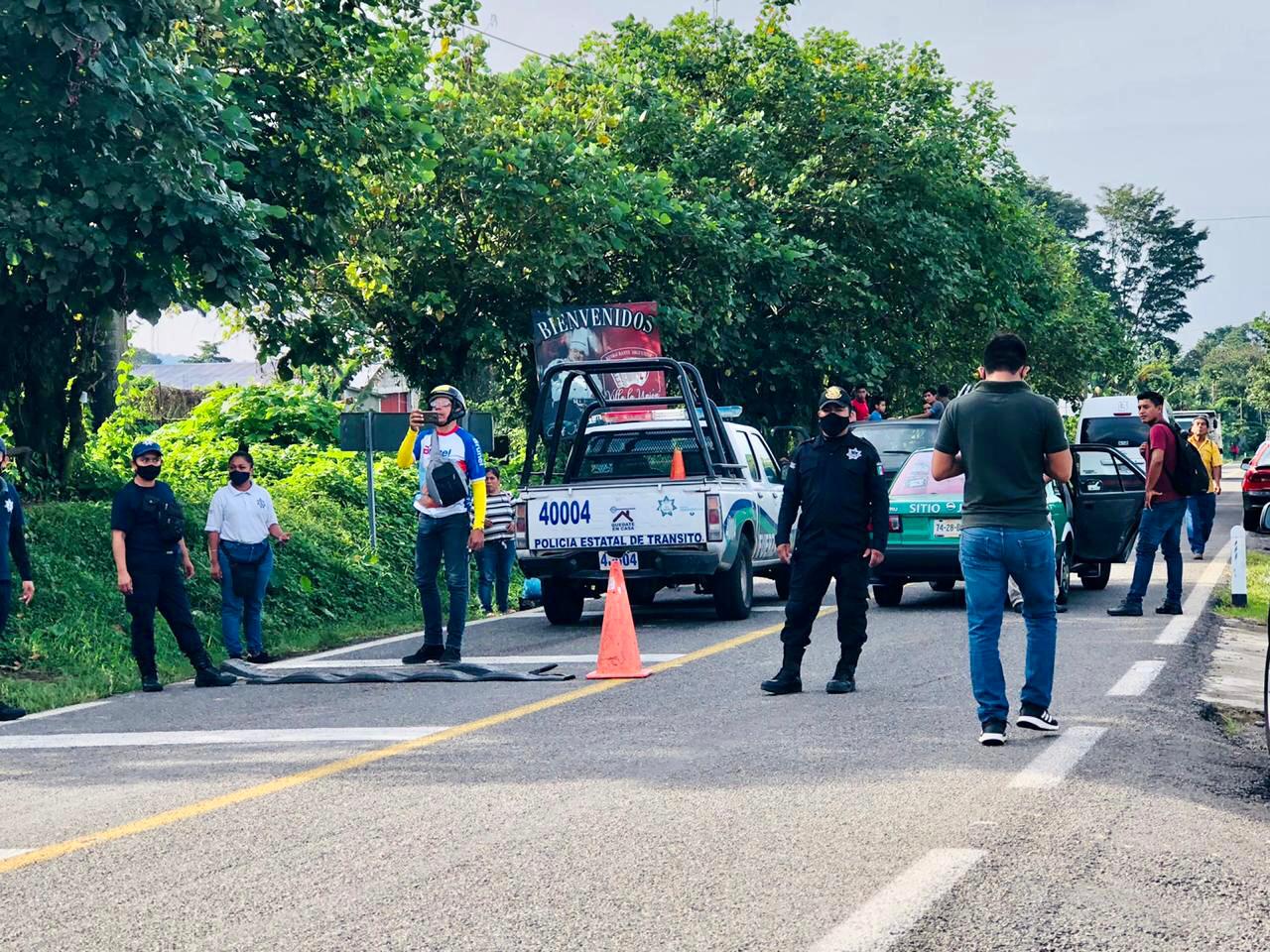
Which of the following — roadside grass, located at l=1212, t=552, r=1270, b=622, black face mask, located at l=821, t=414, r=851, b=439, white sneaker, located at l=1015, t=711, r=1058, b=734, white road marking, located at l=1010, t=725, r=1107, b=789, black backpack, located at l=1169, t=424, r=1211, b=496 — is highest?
black face mask, located at l=821, t=414, r=851, b=439

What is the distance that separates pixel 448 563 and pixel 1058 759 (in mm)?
5777

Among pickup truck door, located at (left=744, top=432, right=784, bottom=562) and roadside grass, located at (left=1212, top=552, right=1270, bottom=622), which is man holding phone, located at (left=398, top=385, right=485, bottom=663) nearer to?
pickup truck door, located at (left=744, top=432, right=784, bottom=562)

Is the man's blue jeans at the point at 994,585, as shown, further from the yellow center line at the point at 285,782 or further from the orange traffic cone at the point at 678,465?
the orange traffic cone at the point at 678,465

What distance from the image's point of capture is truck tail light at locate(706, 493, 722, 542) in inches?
592

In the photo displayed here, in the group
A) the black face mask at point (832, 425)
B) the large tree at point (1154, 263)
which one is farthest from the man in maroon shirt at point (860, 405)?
the large tree at point (1154, 263)

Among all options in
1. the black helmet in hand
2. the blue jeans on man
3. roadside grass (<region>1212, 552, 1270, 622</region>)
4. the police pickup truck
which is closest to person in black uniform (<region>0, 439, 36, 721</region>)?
the black helmet in hand

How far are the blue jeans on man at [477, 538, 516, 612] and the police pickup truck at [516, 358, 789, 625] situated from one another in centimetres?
128

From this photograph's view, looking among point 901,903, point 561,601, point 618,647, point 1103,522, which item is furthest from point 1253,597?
→ point 901,903

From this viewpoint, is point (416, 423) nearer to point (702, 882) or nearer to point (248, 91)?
point (248, 91)

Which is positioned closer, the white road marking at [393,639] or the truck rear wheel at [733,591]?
the white road marking at [393,639]

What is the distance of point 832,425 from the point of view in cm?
1045

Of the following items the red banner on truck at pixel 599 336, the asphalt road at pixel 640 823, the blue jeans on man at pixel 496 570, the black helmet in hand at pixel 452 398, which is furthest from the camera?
the red banner on truck at pixel 599 336

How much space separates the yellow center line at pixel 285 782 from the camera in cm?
620

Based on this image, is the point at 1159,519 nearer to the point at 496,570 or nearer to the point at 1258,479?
the point at 496,570
